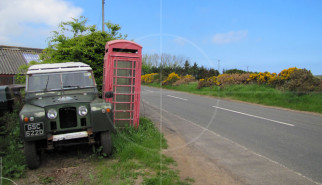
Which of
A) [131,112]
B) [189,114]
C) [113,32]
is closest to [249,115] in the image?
[189,114]

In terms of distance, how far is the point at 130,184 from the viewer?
427 centimetres

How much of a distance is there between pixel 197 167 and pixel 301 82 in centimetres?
1453

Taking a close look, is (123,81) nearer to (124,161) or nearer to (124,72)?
(124,72)

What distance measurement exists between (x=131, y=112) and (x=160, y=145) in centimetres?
170

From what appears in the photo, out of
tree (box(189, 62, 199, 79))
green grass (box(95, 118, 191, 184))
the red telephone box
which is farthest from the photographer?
tree (box(189, 62, 199, 79))

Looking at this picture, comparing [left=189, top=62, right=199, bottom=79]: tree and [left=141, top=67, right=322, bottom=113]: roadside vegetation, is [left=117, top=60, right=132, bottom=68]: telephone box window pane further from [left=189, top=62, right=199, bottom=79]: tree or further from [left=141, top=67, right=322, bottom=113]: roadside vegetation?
[left=189, top=62, right=199, bottom=79]: tree

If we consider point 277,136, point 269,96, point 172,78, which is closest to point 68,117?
point 277,136

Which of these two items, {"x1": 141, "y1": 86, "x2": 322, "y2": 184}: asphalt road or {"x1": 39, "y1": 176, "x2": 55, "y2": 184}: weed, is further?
{"x1": 141, "y1": 86, "x2": 322, "y2": 184}: asphalt road

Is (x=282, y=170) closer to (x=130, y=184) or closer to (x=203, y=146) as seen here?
(x=203, y=146)

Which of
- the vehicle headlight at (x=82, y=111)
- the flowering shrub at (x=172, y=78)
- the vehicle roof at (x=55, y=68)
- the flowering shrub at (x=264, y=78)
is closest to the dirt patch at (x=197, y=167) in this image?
the vehicle headlight at (x=82, y=111)

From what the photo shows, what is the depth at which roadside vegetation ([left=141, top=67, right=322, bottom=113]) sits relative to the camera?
50.4 ft

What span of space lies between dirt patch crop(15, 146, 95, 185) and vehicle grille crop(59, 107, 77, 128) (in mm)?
868

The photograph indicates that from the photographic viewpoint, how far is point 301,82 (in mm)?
16781

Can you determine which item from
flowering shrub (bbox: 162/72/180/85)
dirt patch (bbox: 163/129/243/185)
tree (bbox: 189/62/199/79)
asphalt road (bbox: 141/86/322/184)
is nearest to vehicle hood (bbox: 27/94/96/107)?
dirt patch (bbox: 163/129/243/185)
